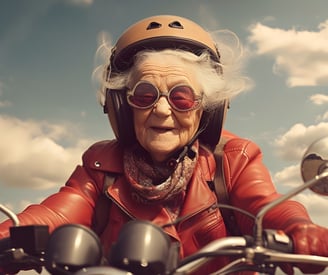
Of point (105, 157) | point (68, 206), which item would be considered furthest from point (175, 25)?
point (68, 206)

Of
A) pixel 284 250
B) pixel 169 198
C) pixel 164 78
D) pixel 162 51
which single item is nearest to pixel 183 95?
pixel 164 78

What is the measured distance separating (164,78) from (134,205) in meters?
0.70

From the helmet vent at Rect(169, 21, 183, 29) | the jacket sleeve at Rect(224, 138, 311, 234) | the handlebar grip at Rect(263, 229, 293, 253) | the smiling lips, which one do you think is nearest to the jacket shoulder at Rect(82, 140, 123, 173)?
the smiling lips

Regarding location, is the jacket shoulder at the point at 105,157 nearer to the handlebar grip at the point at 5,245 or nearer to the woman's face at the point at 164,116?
the woman's face at the point at 164,116

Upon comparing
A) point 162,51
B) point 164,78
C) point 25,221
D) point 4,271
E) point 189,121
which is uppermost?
point 162,51

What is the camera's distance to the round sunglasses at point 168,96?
2.64 m

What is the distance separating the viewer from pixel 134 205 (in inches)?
111

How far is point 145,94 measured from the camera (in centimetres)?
265

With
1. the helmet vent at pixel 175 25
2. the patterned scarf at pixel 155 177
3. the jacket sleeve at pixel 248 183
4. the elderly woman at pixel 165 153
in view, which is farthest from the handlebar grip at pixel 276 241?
the helmet vent at pixel 175 25

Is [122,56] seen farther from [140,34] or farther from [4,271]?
[4,271]

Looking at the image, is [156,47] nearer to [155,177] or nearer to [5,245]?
[155,177]

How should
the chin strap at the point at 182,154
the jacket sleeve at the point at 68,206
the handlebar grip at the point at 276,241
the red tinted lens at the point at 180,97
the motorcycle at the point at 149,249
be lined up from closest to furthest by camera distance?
the motorcycle at the point at 149,249 → the handlebar grip at the point at 276,241 → the jacket sleeve at the point at 68,206 → the red tinted lens at the point at 180,97 → the chin strap at the point at 182,154

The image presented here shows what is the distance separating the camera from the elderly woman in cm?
268

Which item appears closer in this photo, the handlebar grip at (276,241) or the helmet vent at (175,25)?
the handlebar grip at (276,241)
